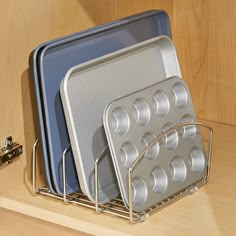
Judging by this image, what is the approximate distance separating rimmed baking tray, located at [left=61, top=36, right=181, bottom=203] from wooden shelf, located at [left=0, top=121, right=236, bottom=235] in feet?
0.15

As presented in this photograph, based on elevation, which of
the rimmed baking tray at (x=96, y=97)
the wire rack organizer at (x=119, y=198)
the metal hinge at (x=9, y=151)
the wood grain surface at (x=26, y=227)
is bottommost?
the wood grain surface at (x=26, y=227)

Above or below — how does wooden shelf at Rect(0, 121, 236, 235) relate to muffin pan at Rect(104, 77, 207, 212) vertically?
below

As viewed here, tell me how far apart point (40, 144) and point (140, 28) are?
0.29 m

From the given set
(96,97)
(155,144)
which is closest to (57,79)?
(96,97)

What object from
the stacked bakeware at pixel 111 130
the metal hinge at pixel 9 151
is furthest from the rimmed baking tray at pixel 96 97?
the metal hinge at pixel 9 151

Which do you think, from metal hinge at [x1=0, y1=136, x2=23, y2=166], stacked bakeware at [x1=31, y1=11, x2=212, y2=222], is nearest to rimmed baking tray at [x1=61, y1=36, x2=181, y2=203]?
stacked bakeware at [x1=31, y1=11, x2=212, y2=222]

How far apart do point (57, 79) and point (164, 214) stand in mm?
257

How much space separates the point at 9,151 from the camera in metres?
1.20

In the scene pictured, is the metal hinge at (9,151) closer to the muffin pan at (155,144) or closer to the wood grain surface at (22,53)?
the wood grain surface at (22,53)

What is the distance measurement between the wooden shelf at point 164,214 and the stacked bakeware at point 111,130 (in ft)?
0.05

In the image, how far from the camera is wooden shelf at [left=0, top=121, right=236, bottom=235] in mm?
1111

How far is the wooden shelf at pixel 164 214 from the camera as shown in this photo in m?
1.11

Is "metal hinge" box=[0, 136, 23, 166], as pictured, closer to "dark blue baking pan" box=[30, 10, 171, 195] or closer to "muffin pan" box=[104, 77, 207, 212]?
"dark blue baking pan" box=[30, 10, 171, 195]

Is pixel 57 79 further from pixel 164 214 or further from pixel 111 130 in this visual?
pixel 164 214
